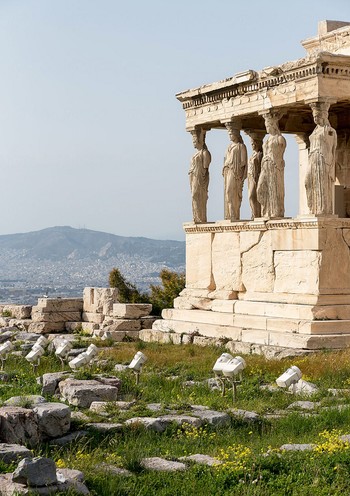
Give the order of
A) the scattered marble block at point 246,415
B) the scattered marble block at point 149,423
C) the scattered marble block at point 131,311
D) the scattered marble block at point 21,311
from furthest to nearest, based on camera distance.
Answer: the scattered marble block at point 21,311, the scattered marble block at point 131,311, the scattered marble block at point 246,415, the scattered marble block at point 149,423

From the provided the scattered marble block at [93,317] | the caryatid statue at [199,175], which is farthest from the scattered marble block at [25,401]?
the scattered marble block at [93,317]

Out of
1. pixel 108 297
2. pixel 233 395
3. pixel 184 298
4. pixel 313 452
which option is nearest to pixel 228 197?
pixel 184 298

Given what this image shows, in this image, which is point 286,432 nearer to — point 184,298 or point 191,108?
point 184,298

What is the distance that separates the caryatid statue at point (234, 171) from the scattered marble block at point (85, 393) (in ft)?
27.1

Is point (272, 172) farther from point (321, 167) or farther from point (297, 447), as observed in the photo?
point (297, 447)

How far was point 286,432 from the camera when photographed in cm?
960

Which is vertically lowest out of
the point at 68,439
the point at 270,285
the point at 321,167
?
the point at 68,439

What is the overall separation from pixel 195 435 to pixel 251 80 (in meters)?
10.1

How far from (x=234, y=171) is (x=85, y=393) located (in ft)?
29.6

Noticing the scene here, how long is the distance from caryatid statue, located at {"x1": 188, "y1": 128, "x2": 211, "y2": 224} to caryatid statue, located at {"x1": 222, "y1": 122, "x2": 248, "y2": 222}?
1.06m

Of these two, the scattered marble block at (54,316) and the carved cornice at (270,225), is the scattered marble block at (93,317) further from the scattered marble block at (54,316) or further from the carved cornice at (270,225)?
the carved cornice at (270,225)

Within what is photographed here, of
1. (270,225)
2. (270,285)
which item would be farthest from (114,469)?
(270,225)

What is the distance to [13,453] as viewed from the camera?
7.71 m

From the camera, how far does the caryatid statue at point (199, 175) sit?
19875 millimetres
